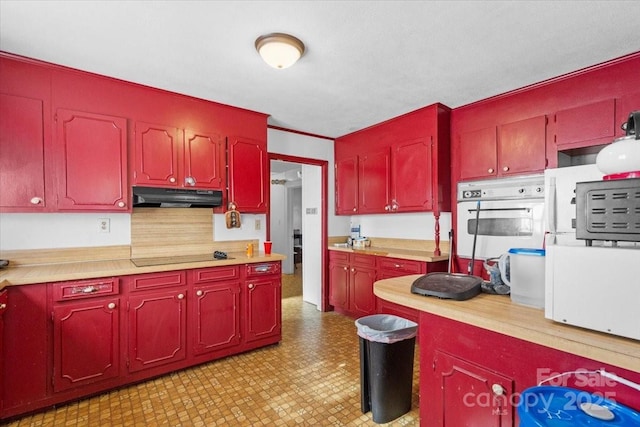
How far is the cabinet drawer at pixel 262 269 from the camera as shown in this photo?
2891mm

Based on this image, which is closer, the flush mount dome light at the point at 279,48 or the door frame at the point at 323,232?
the flush mount dome light at the point at 279,48

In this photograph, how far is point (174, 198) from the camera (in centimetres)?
272

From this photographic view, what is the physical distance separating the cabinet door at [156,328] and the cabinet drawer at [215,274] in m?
0.15

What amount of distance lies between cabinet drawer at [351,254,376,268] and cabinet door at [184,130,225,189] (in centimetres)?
Result: 178

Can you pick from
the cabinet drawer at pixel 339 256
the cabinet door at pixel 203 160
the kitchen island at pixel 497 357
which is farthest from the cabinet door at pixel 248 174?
the kitchen island at pixel 497 357

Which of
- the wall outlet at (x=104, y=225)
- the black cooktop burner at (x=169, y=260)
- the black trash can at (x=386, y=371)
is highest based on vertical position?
the wall outlet at (x=104, y=225)

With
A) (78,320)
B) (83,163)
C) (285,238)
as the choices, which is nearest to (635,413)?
(78,320)

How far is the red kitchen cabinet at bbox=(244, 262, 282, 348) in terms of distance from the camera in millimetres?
2893

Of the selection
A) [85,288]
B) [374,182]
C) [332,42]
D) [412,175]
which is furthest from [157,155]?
[412,175]

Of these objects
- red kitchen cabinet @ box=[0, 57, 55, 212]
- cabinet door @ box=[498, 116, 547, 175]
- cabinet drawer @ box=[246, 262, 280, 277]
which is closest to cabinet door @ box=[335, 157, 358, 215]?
cabinet drawer @ box=[246, 262, 280, 277]

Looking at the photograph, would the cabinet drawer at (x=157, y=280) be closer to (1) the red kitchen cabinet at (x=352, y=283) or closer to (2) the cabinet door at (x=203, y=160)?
(2) the cabinet door at (x=203, y=160)

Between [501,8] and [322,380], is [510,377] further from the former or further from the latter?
[501,8]

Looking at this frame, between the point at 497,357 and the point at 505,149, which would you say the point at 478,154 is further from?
the point at 497,357

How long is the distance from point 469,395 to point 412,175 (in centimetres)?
244
